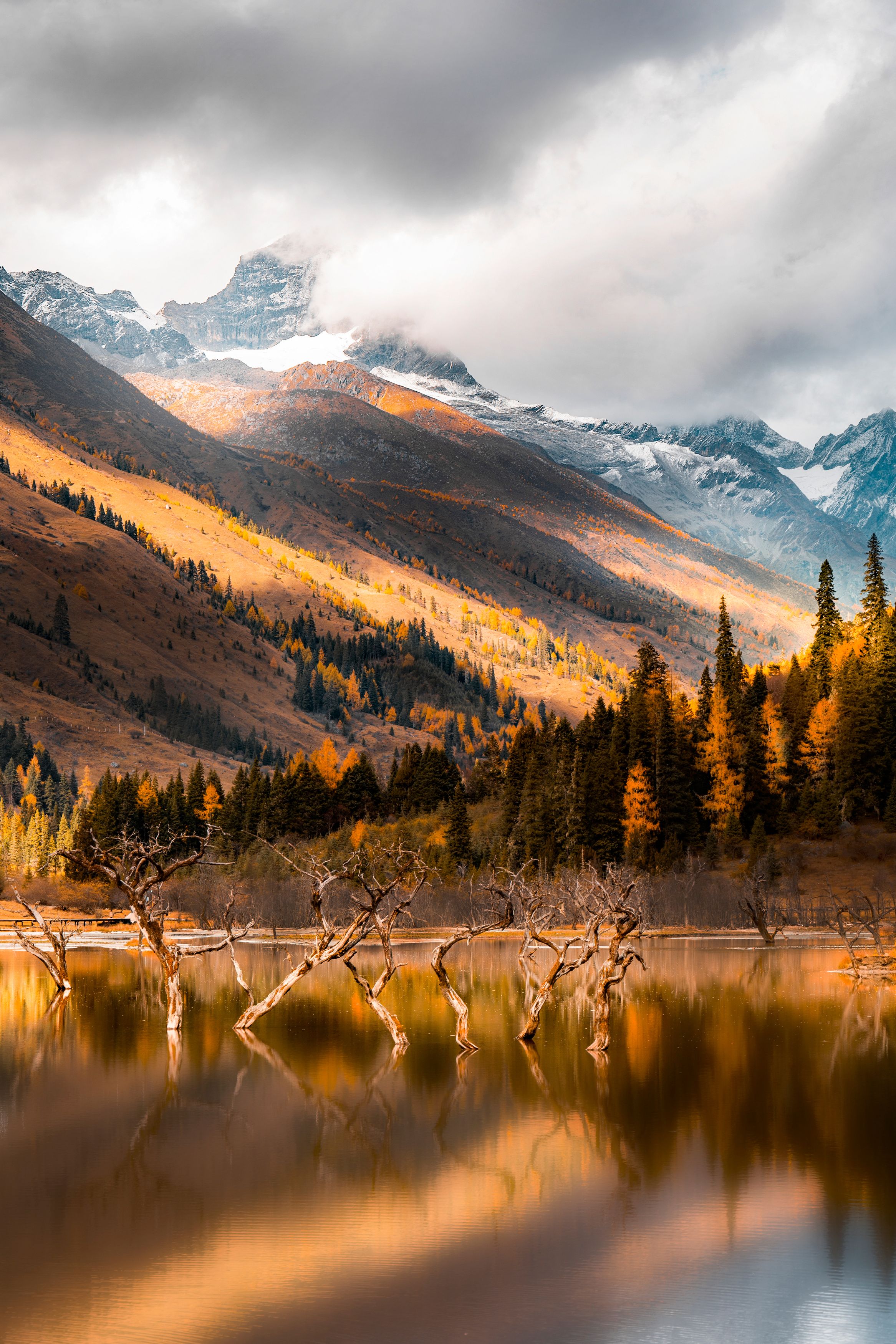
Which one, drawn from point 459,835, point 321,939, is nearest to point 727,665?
point 459,835

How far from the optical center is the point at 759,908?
95875mm

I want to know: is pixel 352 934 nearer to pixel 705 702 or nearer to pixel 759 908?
pixel 759 908

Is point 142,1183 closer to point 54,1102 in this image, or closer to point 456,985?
point 54,1102

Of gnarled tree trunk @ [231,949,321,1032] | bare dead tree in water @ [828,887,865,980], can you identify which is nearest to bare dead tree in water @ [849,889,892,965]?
bare dead tree in water @ [828,887,865,980]

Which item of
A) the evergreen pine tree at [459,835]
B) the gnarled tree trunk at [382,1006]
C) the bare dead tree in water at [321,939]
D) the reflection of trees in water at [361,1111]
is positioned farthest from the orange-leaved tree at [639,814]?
the reflection of trees in water at [361,1111]

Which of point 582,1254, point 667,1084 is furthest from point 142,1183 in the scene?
point 667,1084

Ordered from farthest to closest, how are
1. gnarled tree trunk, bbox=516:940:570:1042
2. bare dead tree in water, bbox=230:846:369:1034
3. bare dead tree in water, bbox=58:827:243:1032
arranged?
gnarled tree trunk, bbox=516:940:570:1042 → bare dead tree in water, bbox=58:827:243:1032 → bare dead tree in water, bbox=230:846:369:1034

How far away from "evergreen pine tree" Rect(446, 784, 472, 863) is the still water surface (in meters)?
79.2

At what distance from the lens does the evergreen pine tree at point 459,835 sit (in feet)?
422

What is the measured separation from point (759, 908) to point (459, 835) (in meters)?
42.5

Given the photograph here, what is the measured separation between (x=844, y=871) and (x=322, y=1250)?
92.5 meters

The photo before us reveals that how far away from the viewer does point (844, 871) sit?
4109 inches

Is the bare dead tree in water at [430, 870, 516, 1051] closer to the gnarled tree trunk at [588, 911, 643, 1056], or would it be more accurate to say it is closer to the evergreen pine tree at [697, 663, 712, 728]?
the gnarled tree trunk at [588, 911, 643, 1056]

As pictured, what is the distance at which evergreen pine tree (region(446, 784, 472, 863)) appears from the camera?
422 ft
